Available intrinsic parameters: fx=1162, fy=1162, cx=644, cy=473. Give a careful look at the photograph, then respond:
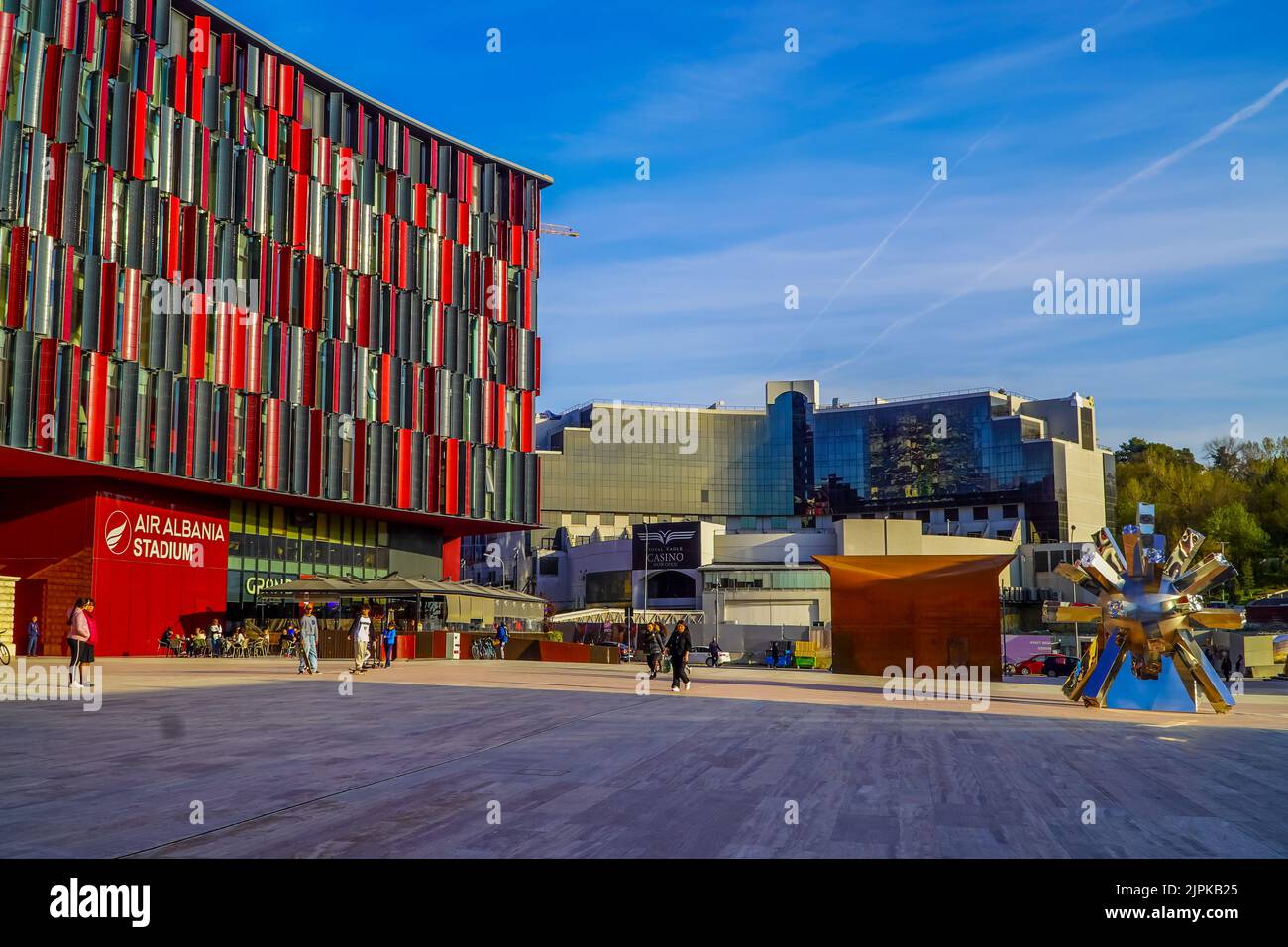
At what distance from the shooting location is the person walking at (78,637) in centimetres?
2123

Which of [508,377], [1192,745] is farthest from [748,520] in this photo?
[1192,745]

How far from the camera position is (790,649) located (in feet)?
221

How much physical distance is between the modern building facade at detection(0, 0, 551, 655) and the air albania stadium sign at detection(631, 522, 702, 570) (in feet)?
121

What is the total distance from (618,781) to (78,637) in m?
14.4

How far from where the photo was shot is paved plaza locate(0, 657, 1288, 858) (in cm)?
841

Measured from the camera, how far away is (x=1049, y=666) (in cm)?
5362

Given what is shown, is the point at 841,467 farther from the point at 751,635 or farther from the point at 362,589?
the point at 362,589

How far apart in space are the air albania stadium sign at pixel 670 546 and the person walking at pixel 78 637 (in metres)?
87.4

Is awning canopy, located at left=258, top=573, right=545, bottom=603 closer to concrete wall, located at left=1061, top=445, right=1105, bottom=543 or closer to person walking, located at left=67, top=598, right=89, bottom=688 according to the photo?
person walking, located at left=67, top=598, right=89, bottom=688

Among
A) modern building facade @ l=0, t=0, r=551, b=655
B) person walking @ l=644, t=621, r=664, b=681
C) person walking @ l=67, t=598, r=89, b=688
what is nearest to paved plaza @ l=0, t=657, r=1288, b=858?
person walking @ l=67, t=598, r=89, b=688

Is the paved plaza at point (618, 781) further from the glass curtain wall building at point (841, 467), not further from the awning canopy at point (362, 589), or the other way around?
the glass curtain wall building at point (841, 467)

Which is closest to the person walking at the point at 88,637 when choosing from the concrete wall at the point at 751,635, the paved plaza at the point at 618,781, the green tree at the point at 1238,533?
the paved plaza at the point at 618,781
